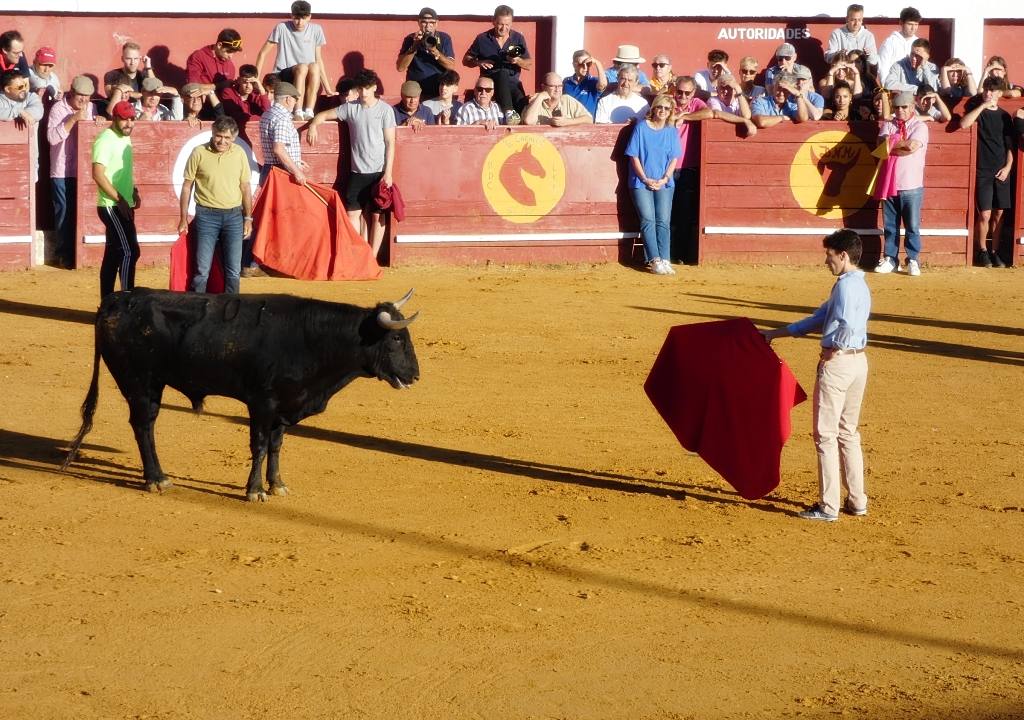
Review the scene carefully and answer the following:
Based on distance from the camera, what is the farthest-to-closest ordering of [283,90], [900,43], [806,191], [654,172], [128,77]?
1. [900,43]
2. [806,191]
3. [654,172]
4. [128,77]
5. [283,90]

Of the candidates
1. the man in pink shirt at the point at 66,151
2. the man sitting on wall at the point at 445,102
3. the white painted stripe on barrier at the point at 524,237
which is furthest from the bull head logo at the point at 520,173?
the man in pink shirt at the point at 66,151

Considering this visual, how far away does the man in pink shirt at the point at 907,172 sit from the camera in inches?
571

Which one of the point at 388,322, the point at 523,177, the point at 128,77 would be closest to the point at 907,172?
the point at 523,177

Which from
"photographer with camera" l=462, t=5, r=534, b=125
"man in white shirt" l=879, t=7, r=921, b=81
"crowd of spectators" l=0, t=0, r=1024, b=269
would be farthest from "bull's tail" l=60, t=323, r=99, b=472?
"man in white shirt" l=879, t=7, r=921, b=81

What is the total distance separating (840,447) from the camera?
22.2ft

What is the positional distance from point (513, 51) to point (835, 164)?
11.1 feet

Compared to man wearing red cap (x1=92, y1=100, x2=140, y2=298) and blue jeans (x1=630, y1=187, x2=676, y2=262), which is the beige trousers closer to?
man wearing red cap (x1=92, y1=100, x2=140, y2=298)

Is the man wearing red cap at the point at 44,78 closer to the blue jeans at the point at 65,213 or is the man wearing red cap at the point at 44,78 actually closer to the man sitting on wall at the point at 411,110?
the blue jeans at the point at 65,213

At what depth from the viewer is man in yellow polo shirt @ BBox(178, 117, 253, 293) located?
1033cm

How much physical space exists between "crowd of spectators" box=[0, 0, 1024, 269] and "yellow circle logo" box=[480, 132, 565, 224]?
0.77 ft

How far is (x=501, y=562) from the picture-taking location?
616 centimetres

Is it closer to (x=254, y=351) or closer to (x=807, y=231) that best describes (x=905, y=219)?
(x=807, y=231)

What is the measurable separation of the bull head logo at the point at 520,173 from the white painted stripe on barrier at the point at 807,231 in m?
1.80

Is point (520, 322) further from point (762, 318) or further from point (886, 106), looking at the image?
point (886, 106)
